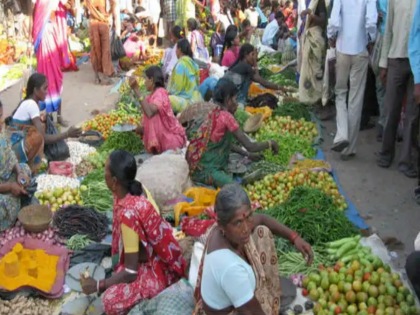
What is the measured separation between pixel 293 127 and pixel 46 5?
3659 mm

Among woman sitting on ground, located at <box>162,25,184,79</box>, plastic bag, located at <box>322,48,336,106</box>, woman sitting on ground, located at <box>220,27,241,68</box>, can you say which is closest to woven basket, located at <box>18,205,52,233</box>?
plastic bag, located at <box>322,48,336,106</box>

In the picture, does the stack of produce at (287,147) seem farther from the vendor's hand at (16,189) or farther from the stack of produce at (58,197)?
the vendor's hand at (16,189)

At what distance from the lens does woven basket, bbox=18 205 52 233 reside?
174 inches

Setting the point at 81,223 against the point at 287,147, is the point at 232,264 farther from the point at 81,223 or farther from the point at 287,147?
the point at 287,147

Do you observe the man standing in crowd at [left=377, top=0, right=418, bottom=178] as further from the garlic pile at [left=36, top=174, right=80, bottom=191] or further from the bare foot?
the bare foot

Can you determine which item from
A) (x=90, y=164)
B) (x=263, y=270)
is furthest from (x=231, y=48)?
(x=263, y=270)

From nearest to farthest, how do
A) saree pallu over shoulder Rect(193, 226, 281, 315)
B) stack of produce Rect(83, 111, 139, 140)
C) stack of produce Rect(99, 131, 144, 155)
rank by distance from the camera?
1. saree pallu over shoulder Rect(193, 226, 281, 315)
2. stack of produce Rect(99, 131, 144, 155)
3. stack of produce Rect(83, 111, 139, 140)

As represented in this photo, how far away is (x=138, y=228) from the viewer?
3.19 meters

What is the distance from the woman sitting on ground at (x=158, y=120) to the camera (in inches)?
233

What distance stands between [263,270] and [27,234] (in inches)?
95.5

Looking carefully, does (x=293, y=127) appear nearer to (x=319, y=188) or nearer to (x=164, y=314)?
(x=319, y=188)

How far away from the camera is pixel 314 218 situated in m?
4.26

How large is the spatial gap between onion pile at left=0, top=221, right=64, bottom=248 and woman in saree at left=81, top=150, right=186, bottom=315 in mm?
1128

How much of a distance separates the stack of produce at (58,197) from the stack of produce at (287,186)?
5.45ft
